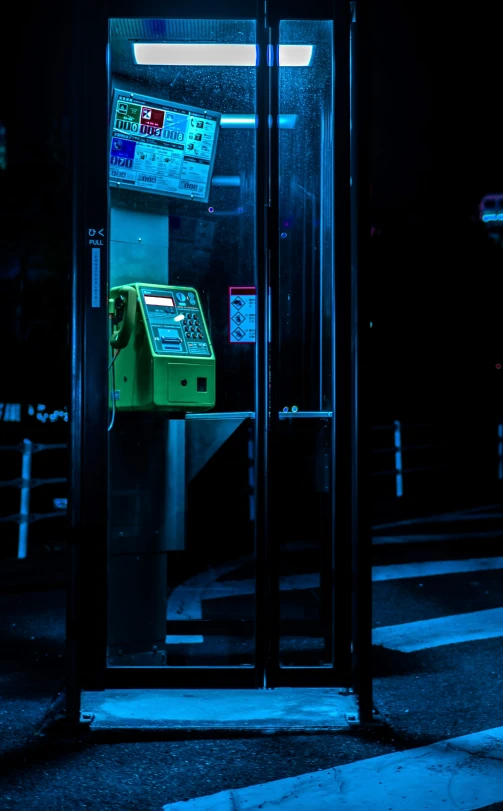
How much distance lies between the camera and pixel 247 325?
15.5 ft

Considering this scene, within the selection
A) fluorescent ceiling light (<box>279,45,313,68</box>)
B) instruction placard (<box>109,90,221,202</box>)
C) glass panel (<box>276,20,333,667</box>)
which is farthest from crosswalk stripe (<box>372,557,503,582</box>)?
fluorescent ceiling light (<box>279,45,313,68</box>)

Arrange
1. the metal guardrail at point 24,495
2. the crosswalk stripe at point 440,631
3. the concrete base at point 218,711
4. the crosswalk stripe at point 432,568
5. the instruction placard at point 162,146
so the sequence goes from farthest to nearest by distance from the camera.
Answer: the metal guardrail at point 24,495 < the crosswalk stripe at point 432,568 < the crosswalk stripe at point 440,631 < the instruction placard at point 162,146 < the concrete base at point 218,711

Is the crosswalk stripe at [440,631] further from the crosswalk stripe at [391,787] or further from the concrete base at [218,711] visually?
the crosswalk stripe at [391,787]

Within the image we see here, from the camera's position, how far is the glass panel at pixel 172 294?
4516 mm

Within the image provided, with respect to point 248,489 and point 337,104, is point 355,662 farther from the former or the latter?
point 248,489

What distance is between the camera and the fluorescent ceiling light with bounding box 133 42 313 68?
4578 millimetres

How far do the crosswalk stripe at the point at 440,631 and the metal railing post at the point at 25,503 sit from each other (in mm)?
3739

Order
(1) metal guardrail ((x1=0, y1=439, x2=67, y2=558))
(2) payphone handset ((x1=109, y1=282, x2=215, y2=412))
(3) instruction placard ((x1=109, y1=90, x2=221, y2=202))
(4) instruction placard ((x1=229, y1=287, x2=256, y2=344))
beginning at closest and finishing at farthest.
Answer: (2) payphone handset ((x1=109, y1=282, x2=215, y2=412))
(3) instruction placard ((x1=109, y1=90, x2=221, y2=202))
(4) instruction placard ((x1=229, y1=287, x2=256, y2=344))
(1) metal guardrail ((x1=0, y1=439, x2=67, y2=558))

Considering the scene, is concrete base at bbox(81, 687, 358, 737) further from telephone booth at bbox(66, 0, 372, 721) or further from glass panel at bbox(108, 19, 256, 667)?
glass panel at bbox(108, 19, 256, 667)

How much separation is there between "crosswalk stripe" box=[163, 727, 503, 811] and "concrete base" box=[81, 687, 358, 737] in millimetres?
447

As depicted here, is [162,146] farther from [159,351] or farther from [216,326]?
[159,351]

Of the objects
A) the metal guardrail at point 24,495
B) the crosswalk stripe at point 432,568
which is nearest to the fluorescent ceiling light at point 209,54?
the crosswalk stripe at point 432,568

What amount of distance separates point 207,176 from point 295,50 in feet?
2.53

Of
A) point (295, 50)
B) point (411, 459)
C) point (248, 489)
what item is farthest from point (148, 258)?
point (411, 459)
